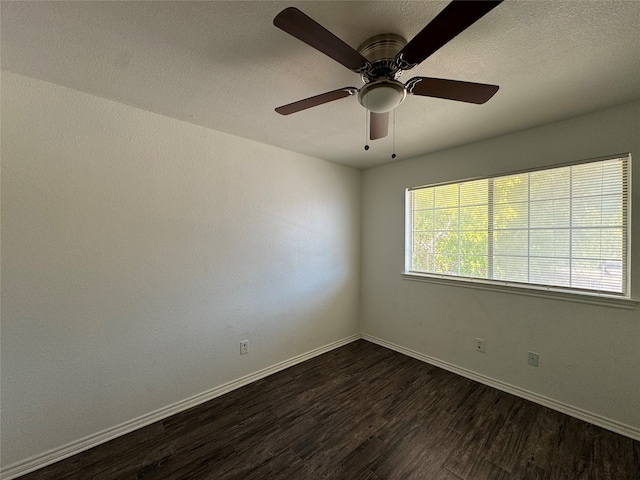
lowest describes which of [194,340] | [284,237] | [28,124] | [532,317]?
[194,340]

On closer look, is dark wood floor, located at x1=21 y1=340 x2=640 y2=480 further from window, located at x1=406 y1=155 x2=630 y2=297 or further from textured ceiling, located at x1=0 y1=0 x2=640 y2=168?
textured ceiling, located at x1=0 y1=0 x2=640 y2=168

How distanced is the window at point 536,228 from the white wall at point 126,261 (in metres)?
1.66

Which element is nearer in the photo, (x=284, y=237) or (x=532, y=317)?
(x=532, y=317)

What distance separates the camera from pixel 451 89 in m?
1.31

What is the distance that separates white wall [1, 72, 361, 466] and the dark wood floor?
309mm

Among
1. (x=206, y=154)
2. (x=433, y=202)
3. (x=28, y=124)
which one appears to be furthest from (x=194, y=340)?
(x=433, y=202)

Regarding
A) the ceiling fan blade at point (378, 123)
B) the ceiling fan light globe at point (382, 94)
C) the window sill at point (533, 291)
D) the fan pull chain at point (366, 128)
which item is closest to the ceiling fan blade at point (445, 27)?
the ceiling fan light globe at point (382, 94)

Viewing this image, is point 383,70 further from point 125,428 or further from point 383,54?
point 125,428

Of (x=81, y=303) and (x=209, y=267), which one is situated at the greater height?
(x=209, y=267)

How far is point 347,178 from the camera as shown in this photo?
346 cm

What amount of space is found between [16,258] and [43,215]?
0.93 ft

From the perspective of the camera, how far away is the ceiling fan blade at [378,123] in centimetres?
159

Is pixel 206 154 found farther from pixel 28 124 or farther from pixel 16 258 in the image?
pixel 16 258

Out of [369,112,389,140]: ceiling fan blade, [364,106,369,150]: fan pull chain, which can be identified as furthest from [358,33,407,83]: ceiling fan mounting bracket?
[364,106,369,150]: fan pull chain
